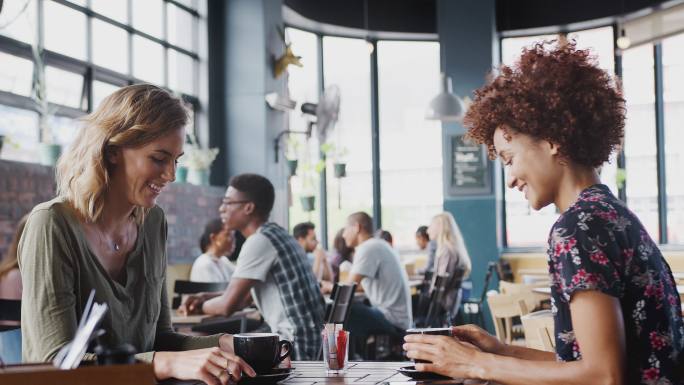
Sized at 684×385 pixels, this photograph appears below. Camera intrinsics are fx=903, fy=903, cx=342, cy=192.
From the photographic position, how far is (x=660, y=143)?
10875 millimetres

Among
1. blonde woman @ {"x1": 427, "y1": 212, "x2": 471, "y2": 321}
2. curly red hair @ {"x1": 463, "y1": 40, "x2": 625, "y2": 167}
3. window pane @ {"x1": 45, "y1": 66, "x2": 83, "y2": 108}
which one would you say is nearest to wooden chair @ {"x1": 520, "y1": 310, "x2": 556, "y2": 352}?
curly red hair @ {"x1": 463, "y1": 40, "x2": 625, "y2": 167}

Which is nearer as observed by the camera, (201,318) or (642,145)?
(201,318)

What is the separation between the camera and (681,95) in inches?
429

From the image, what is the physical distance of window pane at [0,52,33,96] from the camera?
20.4 ft

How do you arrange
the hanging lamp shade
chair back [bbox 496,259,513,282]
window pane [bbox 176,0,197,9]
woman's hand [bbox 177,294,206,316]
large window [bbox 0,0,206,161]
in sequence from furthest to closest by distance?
chair back [bbox 496,259,513,282]
window pane [bbox 176,0,197,9]
the hanging lamp shade
large window [bbox 0,0,206,161]
woman's hand [bbox 177,294,206,316]

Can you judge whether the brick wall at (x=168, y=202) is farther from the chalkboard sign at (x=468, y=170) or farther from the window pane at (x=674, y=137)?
the window pane at (x=674, y=137)

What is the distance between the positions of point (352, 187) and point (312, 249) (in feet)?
8.84

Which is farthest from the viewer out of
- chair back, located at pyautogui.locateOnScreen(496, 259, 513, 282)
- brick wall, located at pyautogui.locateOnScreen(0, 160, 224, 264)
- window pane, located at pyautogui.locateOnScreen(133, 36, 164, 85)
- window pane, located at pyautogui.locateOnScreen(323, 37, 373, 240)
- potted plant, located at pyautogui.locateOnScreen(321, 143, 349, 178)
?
window pane, located at pyautogui.locateOnScreen(323, 37, 373, 240)

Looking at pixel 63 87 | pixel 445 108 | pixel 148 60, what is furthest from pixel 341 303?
pixel 148 60

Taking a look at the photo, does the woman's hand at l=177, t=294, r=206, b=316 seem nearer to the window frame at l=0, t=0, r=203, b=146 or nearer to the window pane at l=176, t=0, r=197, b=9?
the window frame at l=0, t=0, r=203, b=146

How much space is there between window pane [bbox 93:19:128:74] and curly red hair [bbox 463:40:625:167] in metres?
6.27

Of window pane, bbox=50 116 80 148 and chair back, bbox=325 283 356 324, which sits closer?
chair back, bbox=325 283 356 324

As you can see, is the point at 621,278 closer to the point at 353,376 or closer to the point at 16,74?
the point at 353,376

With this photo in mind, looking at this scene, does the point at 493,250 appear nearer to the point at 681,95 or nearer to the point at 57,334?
the point at 681,95
